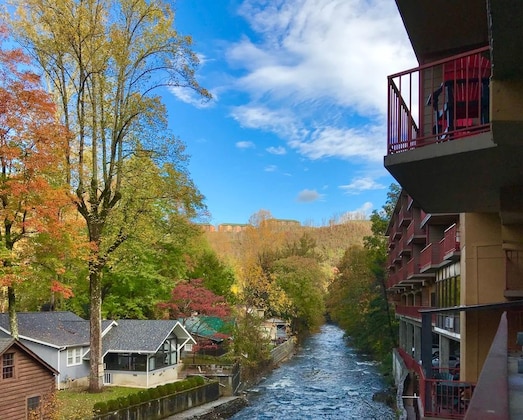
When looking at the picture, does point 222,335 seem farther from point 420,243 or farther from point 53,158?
point 53,158

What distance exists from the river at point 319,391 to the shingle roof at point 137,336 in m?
7.12

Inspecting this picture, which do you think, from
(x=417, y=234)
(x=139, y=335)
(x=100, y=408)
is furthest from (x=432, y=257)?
(x=139, y=335)

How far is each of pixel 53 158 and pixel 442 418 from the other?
63.8ft

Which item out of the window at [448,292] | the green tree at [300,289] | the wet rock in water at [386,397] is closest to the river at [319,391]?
the wet rock in water at [386,397]

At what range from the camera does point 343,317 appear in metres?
→ 66.9

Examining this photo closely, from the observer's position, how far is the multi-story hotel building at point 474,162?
337 centimetres

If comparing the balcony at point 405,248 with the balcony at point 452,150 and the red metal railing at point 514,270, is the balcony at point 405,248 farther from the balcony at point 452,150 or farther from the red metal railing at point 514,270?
the balcony at point 452,150

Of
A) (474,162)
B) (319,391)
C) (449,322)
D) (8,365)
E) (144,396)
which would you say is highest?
(474,162)

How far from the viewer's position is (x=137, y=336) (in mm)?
34344

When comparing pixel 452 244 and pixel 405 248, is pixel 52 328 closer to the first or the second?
pixel 452 244

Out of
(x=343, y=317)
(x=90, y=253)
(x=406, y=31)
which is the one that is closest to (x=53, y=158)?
(x=90, y=253)

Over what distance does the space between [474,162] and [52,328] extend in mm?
31571

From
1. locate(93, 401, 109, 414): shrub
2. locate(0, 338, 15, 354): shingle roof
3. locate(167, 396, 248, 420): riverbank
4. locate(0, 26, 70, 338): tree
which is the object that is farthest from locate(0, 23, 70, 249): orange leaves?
locate(167, 396, 248, 420): riverbank

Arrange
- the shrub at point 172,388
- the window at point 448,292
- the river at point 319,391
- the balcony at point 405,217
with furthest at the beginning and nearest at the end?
the balcony at point 405,217, the river at point 319,391, the shrub at point 172,388, the window at point 448,292
